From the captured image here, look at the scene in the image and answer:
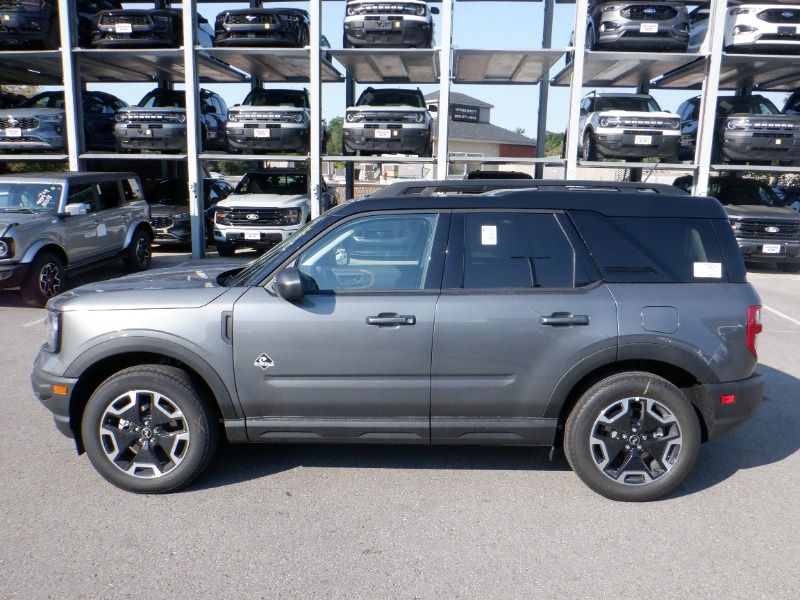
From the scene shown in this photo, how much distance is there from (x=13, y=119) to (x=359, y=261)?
1267 centimetres

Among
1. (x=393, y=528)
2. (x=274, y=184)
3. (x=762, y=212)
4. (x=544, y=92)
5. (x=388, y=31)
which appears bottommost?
Result: (x=393, y=528)

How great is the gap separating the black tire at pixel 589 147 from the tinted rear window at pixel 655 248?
387 inches

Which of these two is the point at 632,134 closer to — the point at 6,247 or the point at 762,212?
the point at 762,212

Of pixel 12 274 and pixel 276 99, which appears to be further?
pixel 276 99

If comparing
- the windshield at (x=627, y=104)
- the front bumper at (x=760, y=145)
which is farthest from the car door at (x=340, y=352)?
the front bumper at (x=760, y=145)

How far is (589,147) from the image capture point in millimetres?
12883

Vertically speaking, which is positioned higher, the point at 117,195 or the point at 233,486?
the point at 117,195

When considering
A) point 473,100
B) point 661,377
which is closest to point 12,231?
point 661,377

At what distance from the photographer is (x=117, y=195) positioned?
415 inches

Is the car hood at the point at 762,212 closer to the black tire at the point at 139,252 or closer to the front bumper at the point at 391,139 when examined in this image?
the front bumper at the point at 391,139

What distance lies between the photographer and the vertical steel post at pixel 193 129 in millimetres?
12977

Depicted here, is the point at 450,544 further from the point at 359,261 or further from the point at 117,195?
the point at 117,195

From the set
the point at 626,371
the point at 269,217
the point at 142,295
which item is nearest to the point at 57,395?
the point at 142,295

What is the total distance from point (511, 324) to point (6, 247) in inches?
286
